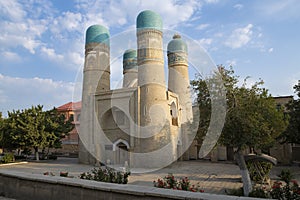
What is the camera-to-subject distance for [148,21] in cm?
2230

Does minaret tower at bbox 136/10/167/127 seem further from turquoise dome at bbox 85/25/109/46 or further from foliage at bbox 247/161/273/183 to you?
foliage at bbox 247/161/273/183

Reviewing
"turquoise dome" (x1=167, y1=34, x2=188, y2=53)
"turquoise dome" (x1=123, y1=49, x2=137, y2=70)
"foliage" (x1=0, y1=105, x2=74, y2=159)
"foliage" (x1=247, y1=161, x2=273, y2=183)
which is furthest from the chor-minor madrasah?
"foliage" (x1=247, y1=161, x2=273, y2=183)

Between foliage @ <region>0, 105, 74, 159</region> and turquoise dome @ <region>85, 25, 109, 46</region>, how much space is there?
890cm

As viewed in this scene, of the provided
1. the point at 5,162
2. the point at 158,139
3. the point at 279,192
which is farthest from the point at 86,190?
the point at 5,162

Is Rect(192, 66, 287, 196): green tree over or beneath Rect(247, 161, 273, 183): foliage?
over

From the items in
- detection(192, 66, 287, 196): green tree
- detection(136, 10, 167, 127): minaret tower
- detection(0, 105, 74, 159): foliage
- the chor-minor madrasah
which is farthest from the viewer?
detection(0, 105, 74, 159): foliage

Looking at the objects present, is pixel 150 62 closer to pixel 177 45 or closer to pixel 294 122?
pixel 177 45

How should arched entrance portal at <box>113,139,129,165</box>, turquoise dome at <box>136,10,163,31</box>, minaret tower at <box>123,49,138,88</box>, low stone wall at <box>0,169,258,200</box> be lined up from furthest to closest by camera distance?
minaret tower at <box>123,49,138,88</box> → turquoise dome at <box>136,10,163,31</box> → arched entrance portal at <box>113,139,129,165</box> → low stone wall at <box>0,169,258,200</box>

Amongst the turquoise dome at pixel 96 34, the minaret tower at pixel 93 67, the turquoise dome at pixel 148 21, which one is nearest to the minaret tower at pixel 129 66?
the minaret tower at pixel 93 67

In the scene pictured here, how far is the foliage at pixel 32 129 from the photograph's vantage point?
23656 millimetres

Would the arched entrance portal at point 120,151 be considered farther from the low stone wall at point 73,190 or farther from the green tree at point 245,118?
the low stone wall at point 73,190

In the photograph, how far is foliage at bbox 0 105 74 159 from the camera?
931 inches

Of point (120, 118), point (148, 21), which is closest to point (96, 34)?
point (148, 21)

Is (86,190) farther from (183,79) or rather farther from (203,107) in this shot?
(183,79)
